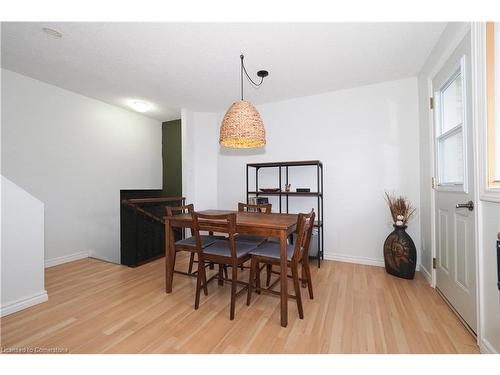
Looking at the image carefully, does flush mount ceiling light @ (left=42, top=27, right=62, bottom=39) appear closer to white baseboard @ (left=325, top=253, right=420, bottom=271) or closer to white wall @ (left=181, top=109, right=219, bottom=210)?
white wall @ (left=181, top=109, right=219, bottom=210)

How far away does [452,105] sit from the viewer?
2055 millimetres

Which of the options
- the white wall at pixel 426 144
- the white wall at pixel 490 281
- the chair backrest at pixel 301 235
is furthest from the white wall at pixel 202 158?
the white wall at pixel 490 281

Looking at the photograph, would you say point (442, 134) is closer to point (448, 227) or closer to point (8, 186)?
point (448, 227)

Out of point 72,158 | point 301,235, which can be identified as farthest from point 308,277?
point 72,158

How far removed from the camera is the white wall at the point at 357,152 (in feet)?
9.23

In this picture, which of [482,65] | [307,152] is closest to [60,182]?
[307,152]

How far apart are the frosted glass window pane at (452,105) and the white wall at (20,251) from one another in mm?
3894

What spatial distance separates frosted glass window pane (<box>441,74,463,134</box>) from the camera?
1912 mm

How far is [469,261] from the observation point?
1631mm

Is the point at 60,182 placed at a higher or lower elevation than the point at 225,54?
lower

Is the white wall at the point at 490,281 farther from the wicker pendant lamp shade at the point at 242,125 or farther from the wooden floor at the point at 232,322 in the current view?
the wicker pendant lamp shade at the point at 242,125

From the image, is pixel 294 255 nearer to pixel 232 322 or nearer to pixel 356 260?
pixel 232 322
